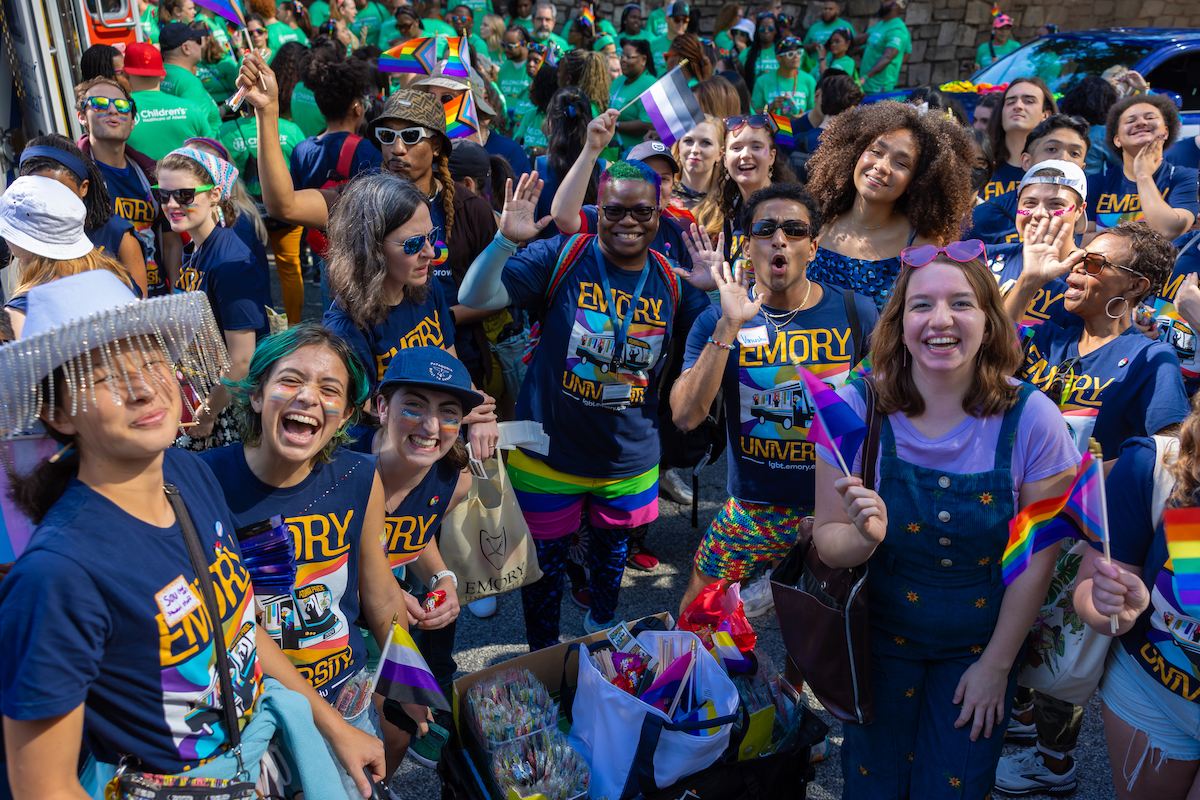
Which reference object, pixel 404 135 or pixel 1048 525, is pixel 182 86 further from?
pixel 1048 525

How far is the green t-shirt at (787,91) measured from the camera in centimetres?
906

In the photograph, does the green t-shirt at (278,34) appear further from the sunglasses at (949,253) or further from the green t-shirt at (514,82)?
the sunglasses at (949,253)

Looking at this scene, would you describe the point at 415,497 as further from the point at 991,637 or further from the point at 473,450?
the point at 991,637

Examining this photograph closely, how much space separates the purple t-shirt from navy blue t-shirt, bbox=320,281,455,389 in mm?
1641

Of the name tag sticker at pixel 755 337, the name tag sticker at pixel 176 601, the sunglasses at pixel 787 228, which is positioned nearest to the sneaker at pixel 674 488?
the name tag sticker at pixel 755 337

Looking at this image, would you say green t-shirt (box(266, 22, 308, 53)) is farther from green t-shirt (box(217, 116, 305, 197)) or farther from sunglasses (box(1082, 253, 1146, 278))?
sunglasses (box(1082, 253, 1146, 278))

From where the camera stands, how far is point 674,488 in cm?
492

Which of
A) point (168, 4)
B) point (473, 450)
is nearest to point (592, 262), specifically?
point (473, 450)

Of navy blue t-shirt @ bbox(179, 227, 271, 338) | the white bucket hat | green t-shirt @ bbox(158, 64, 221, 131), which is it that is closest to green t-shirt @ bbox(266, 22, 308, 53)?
green t-shirt @ bbox(158, 64, 221, 131)

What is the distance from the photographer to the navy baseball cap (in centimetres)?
241

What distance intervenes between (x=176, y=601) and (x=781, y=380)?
206cm

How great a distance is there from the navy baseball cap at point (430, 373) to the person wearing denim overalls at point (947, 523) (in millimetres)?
1061

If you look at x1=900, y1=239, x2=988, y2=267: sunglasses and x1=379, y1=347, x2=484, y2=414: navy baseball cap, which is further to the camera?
x1=379, y1=347, x2=484, y2=414: navy baseball cap

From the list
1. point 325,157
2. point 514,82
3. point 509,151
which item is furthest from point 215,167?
point 514,82
